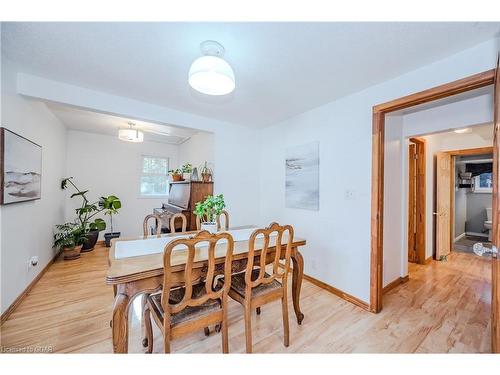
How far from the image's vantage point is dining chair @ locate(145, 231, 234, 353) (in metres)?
1.19

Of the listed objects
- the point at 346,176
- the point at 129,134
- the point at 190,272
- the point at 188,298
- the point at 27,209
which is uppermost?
the point at 129,134

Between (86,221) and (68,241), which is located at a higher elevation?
(86,221)

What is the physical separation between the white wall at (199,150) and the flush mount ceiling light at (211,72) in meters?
1.81

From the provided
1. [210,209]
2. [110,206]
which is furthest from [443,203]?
[110,206]

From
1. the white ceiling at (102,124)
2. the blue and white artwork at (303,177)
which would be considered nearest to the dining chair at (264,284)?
the blue and white artwork at (303,177)

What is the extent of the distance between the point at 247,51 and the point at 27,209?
9.67ft

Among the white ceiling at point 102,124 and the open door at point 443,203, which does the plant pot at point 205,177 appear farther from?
the open door at point 443,203

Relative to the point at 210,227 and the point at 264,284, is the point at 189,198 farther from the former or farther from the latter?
the point at 264,284

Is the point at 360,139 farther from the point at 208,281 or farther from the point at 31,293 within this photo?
the point at 31,293

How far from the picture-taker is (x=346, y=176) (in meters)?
2.38

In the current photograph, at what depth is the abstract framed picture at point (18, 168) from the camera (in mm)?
1808

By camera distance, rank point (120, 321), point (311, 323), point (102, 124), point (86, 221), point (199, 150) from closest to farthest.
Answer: point (120, 321) < point (311, 323) < point (102, 124) < point (86, 221) < point (199, 150)
